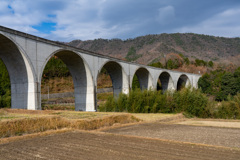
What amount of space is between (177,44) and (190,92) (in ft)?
456

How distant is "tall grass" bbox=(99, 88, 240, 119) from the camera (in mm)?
20994

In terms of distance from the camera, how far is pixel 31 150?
23.6ft

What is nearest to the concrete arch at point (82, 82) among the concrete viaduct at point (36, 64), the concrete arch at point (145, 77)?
the concrete viaduct at point (36, 64)

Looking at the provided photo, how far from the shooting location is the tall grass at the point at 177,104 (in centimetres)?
2099

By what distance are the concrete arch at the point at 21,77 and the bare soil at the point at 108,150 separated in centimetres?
997

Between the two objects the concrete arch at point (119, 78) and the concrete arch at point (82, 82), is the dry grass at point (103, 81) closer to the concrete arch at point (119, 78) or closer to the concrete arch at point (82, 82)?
the concrete arch at point (119, 78)

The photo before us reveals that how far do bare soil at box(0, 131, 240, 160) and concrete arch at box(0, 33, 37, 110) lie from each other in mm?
9968

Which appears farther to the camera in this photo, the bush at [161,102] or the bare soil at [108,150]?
the bush at [161,102]

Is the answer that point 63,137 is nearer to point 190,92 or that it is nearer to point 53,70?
point 190,92

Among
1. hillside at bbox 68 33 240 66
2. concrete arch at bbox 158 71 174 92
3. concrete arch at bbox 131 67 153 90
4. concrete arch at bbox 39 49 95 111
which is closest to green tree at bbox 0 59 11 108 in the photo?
concrete arch at bbox 39 49 95 111

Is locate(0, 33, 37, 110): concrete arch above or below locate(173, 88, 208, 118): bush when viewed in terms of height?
above

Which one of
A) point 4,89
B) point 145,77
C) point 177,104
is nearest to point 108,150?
point 177,104

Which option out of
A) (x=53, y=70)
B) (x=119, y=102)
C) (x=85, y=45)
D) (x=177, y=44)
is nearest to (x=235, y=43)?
(x=177, y=44)

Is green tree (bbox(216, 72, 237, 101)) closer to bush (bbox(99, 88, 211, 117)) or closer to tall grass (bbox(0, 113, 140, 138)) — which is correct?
bush (bbox(99, 88, 211, 117))
